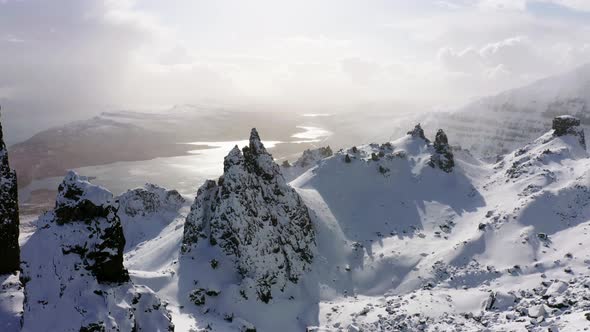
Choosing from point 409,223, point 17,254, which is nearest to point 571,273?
point 409,223

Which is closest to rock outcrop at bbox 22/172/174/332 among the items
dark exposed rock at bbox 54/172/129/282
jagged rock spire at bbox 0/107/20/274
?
dark exposed rock at bbox 54/172/129/282

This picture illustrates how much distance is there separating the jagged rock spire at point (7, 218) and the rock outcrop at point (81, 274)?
7.33 metres

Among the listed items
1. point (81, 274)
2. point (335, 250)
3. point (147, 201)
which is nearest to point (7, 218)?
point (81, 274)

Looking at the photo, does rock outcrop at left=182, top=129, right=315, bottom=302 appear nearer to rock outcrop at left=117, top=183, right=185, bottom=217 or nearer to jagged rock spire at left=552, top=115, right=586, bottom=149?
rock outcrop at left=117, top=183, right=185, bottom=217

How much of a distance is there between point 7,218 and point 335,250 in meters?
46.2

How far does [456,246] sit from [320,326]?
25.0 meters

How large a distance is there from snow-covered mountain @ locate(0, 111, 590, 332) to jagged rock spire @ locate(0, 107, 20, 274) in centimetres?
735

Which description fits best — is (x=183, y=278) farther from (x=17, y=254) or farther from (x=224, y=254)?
(x=17, y=254)

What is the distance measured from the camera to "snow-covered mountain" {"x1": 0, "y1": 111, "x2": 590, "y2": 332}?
26.2 metres

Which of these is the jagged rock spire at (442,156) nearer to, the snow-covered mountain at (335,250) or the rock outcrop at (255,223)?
the snow-covered mountain at (335,250)

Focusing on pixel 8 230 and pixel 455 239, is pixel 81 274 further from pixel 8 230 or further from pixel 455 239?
pixel 455 239

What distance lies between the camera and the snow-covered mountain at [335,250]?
26156mm

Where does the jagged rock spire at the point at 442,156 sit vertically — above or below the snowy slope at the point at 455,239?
above

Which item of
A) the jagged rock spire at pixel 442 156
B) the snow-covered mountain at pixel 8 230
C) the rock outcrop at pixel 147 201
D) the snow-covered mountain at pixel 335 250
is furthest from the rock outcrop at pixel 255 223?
the jagged rock spire at pixel 442 156
